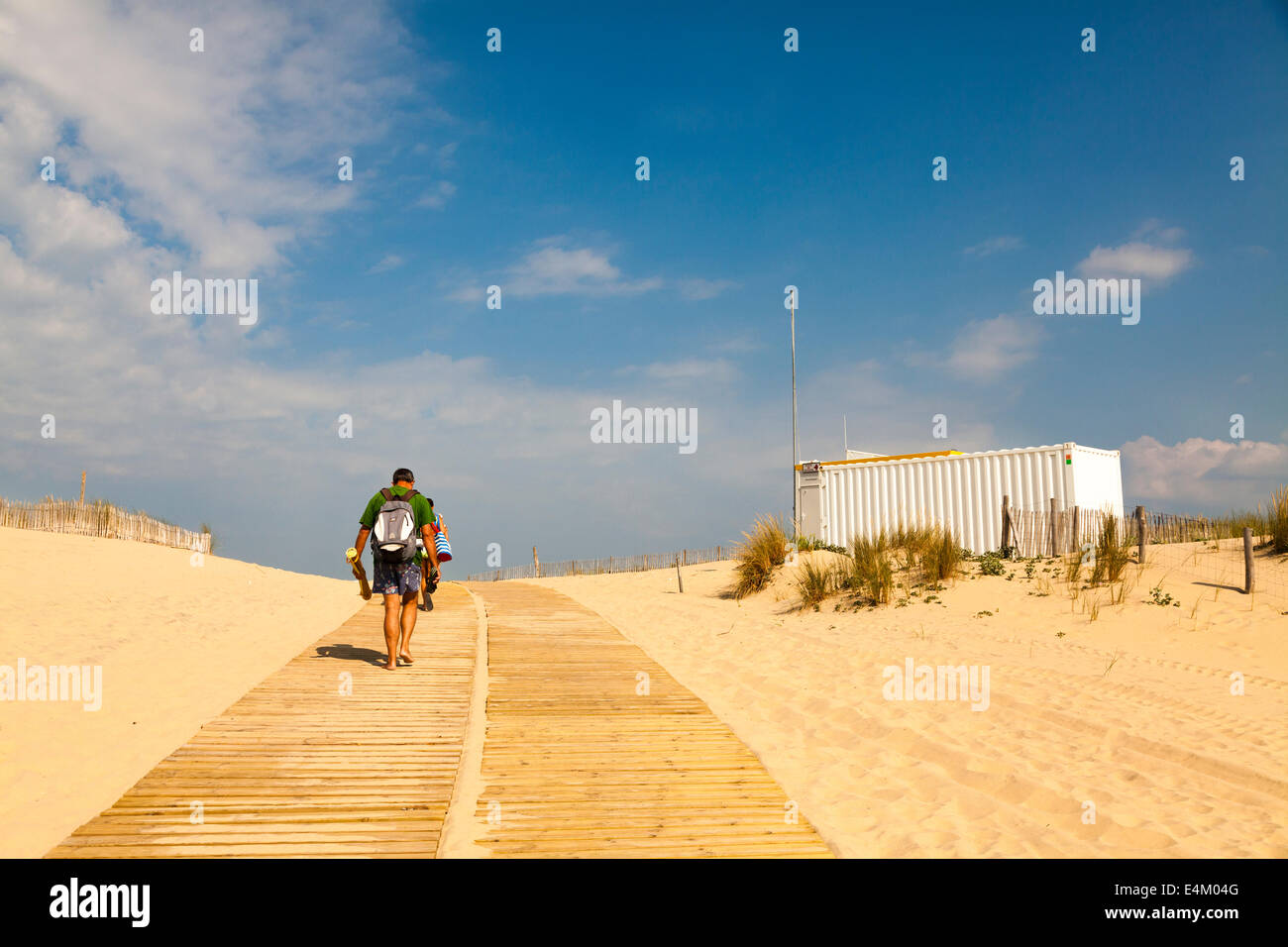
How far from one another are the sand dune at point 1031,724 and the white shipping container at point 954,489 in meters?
6.80

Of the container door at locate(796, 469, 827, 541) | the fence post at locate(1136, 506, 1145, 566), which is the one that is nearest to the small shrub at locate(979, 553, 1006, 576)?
the fence post at locate(1136, 506, 1145, 566)

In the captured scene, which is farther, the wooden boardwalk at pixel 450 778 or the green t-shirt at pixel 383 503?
the green t-shirt at pixel 383 503

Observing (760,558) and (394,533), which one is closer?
(394,533)

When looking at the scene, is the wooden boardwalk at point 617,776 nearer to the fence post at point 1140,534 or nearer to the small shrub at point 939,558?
the small shrub at point 939,558

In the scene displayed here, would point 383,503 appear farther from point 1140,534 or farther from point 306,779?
point 1140,534

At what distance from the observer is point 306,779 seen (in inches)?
Answer: 178

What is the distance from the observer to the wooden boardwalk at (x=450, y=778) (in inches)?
147

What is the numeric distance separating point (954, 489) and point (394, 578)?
17.3 meters

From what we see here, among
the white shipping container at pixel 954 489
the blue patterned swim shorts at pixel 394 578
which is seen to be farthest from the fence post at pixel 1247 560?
the blue patterned swim shorts at pixel 394 578

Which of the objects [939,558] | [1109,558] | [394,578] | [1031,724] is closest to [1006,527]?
[939,558]

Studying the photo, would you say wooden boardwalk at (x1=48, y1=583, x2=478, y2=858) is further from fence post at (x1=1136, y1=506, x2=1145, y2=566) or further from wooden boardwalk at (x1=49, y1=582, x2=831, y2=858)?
fence post at (x1=1136, y1=506, x2=1145, y2=566)
